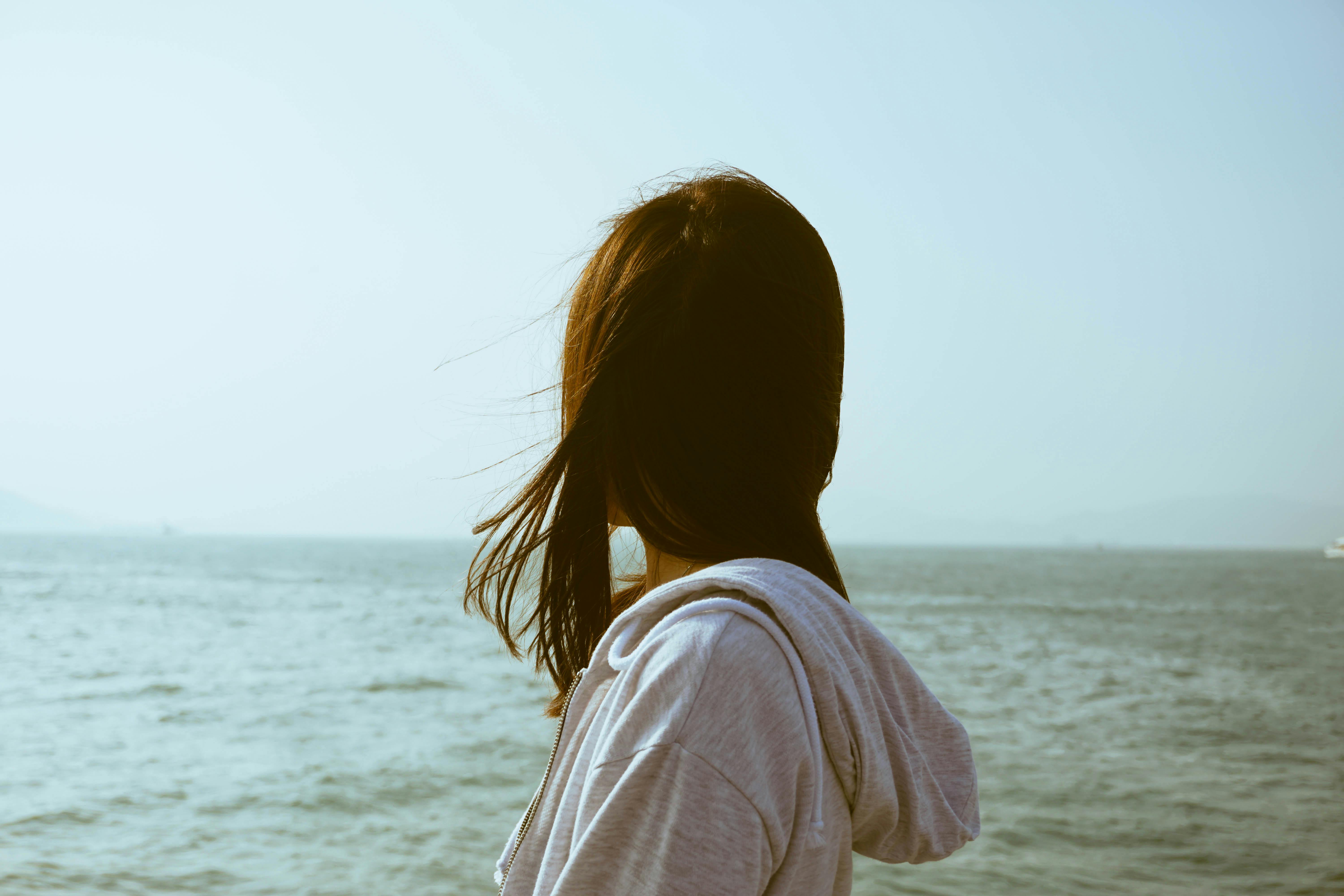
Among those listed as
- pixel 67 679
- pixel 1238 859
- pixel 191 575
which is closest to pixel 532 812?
pixel 1238 859

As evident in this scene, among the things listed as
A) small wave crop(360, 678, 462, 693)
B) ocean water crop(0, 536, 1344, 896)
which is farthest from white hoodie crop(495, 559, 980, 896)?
small wave crop(360, 678, 462, 693)

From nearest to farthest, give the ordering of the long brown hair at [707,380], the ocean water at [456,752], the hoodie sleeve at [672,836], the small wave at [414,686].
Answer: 1. the hoodie sleeve at [672,836]
2. the long brown hair at [707,380]
3. the ocean water at [456,752]
4. the small wave at [414,686]

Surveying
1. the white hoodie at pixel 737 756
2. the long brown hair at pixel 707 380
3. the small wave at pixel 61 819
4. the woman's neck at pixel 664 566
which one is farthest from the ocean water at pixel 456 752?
the white hoodie at pixel 737 756

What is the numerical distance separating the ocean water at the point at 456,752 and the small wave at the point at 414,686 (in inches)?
4.6

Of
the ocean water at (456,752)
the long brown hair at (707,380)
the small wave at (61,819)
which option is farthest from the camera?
the small wave at (61,819)

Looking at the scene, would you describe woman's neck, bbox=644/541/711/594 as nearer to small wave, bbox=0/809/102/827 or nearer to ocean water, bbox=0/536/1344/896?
ocean water, bbox=0/536/1344/896

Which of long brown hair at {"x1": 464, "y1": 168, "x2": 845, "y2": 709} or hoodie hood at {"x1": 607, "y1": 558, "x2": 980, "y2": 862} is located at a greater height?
long brown hair at {"x1": 464, "y1": 168, "x2": 845, "y2": 709}

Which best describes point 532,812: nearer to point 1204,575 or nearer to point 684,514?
point 684,514

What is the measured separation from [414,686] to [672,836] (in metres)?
17.9

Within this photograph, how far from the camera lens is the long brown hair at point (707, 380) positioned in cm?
95

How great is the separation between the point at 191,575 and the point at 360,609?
97.8ft

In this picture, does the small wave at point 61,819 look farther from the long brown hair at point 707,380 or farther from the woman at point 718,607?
the long brown hair at point 707,380

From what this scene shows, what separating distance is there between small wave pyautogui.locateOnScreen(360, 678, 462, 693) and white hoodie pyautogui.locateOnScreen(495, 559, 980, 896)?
16819mm

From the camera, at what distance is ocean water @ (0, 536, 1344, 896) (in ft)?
25.9
